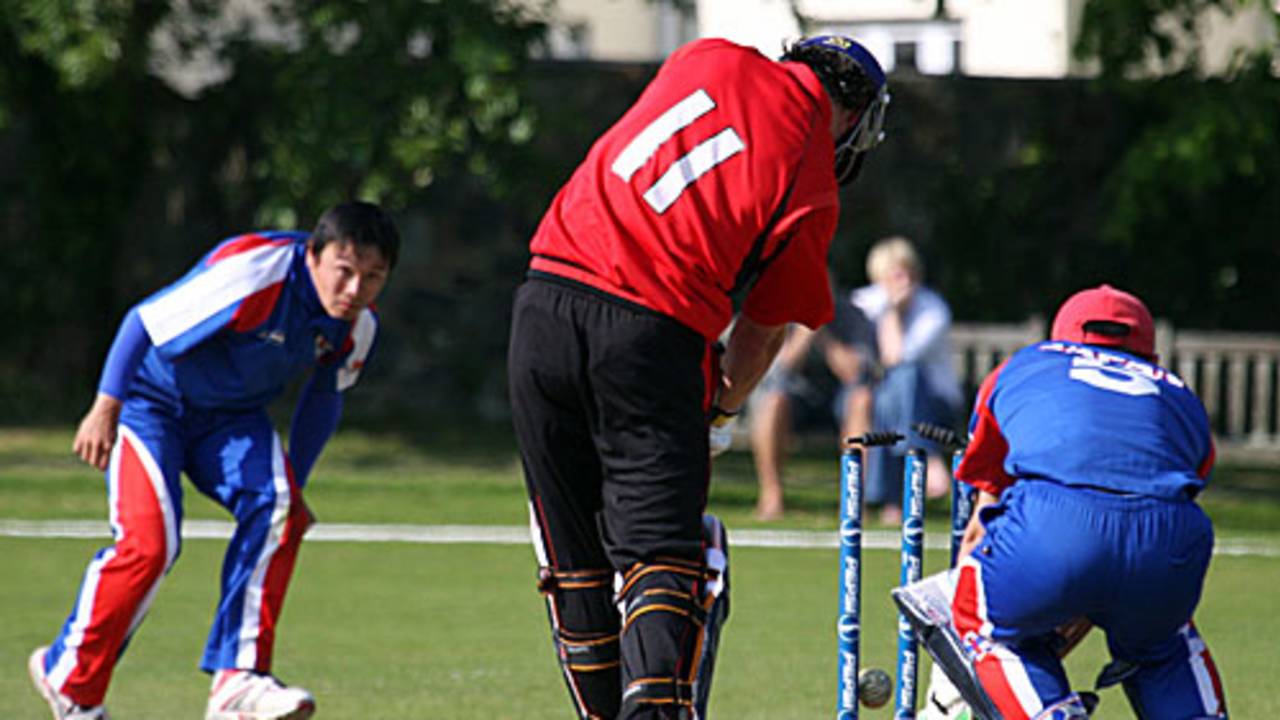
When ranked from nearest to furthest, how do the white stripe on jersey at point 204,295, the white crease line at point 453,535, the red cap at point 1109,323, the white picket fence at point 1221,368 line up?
the red cap at point 1109,323 < the white stripe on jersey at point 204,295 < the white crease line at point 453,535 < the white picket fence at point 1221,368

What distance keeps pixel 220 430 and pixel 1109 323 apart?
9.19 ft

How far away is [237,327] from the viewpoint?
21.4ft

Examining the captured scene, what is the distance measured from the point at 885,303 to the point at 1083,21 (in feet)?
18.3

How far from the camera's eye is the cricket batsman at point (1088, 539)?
5219 millimetres

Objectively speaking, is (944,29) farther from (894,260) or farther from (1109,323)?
(1109,323)

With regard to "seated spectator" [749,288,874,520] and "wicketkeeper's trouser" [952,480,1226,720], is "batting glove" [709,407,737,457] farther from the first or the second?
"seated spectator" [749,288,874,520]

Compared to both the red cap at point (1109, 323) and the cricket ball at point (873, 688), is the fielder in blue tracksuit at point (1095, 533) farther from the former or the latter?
the cricket ball at point (873, 688)

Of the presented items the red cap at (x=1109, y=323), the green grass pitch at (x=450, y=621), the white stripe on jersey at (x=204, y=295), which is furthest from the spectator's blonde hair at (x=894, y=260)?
the red cap at (x=1109, y=323)

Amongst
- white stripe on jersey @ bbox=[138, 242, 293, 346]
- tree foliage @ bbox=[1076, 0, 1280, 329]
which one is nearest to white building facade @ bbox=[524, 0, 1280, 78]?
tree foliage @ bbox=[1076, 0, 1280, 329]

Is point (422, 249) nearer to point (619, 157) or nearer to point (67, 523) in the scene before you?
point (67, 523)

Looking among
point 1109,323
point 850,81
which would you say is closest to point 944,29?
point 1109,323

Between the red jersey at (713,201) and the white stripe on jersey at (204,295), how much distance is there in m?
1.95

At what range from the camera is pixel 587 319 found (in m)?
4.68

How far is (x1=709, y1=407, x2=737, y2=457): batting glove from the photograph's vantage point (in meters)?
5.03
